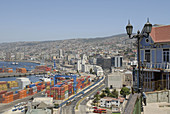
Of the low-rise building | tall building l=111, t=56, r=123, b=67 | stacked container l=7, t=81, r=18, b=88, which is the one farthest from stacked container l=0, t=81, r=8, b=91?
tall building l=111, t=56, r=123, b=67

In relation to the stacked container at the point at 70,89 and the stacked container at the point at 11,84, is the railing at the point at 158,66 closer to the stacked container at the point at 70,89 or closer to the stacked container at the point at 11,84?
the stacked container at the point at 70,89

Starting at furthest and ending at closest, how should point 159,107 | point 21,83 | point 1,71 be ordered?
point 1,71 < point 21,83 < point 159,107

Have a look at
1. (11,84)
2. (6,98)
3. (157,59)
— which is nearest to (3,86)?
(11,84)

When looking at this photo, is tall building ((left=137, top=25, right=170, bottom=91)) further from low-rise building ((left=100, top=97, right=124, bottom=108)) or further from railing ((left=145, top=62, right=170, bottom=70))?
low-rise building ((left=100, top=97, right=124, bottom=108))

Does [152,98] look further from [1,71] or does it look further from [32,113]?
[1,71]

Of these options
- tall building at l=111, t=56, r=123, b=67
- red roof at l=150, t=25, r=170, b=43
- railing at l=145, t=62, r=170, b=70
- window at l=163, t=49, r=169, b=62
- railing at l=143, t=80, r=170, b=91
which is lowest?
tall building at l=111, t=56, r=123, b=67

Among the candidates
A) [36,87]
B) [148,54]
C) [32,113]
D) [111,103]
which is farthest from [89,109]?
[148,54]
